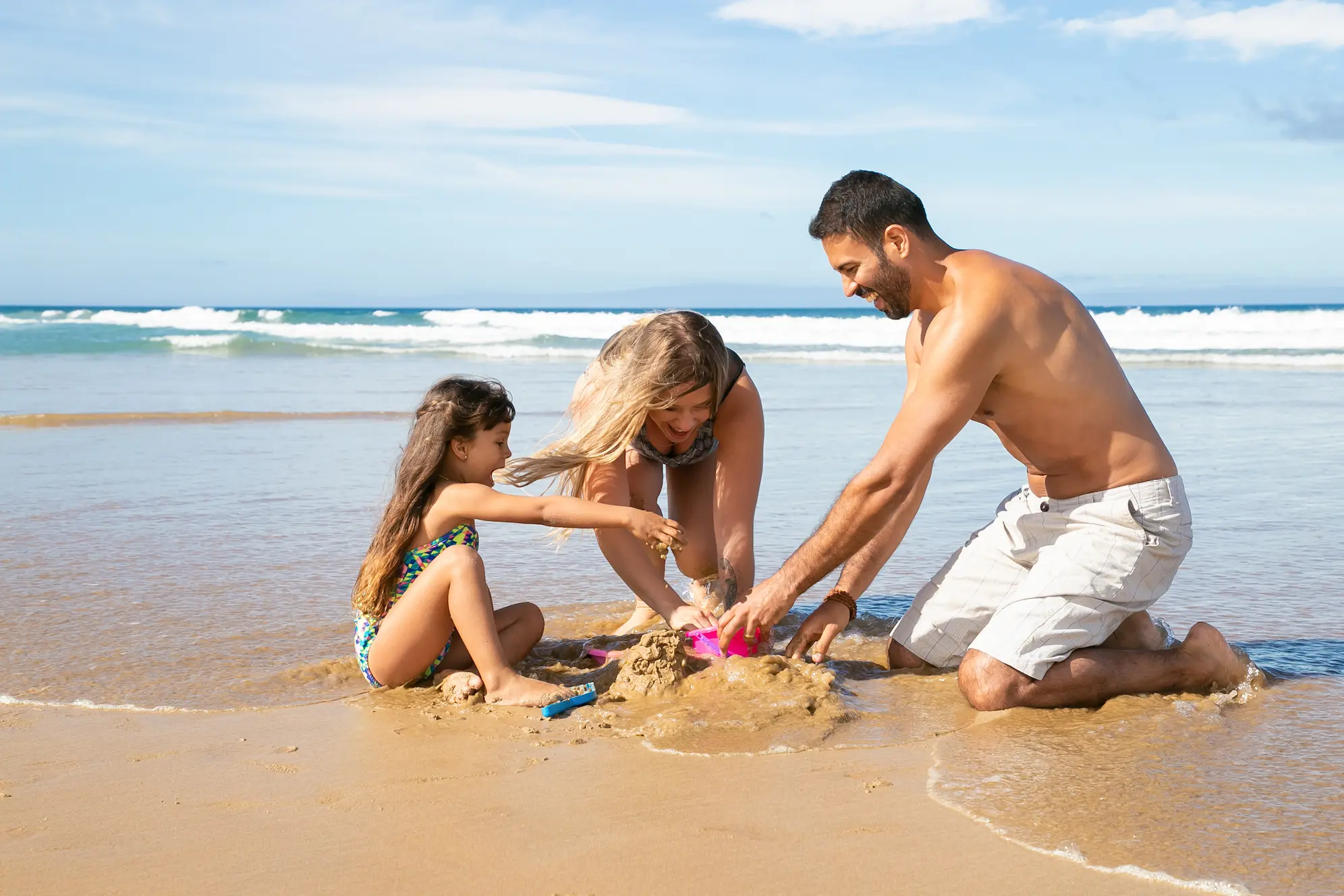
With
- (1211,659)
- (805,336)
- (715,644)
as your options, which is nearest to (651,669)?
(715,644)

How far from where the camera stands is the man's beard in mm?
3697

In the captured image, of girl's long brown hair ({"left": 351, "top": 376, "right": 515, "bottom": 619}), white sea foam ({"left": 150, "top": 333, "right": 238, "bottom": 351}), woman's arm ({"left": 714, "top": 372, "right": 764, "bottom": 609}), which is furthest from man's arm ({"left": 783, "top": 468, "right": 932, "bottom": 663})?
white sea foam ({"left": 150, "top": 333, "right": 238, "bottom": 351})

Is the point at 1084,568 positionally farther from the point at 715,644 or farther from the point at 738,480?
the point at 738,480

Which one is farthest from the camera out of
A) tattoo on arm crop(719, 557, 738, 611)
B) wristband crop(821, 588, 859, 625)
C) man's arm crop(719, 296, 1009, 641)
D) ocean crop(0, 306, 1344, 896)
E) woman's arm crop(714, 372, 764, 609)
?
woman's arm crop(714, 372, 764, 609)

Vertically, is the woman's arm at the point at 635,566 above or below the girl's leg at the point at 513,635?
above

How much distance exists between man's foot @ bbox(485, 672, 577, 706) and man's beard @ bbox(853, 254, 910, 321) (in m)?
1.57

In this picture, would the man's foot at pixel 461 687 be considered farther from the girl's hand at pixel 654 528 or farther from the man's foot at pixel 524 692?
the girl's hand at pixel 654 528

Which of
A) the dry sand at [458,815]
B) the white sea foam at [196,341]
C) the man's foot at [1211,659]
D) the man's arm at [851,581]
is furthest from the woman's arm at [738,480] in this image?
the white sea foam at [196,341]

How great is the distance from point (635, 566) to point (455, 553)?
28.6 inches

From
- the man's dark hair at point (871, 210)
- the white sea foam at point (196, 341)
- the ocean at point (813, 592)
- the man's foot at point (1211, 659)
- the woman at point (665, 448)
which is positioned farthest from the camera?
the white sea foam at point (196, 341)

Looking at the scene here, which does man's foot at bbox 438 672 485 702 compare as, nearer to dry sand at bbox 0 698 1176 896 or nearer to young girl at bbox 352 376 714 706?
young girl at bbox 352 376 714 706

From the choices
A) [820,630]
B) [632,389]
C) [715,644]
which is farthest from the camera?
[632,389]

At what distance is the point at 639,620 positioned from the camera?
452 cm

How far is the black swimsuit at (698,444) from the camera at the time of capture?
4.51 m
